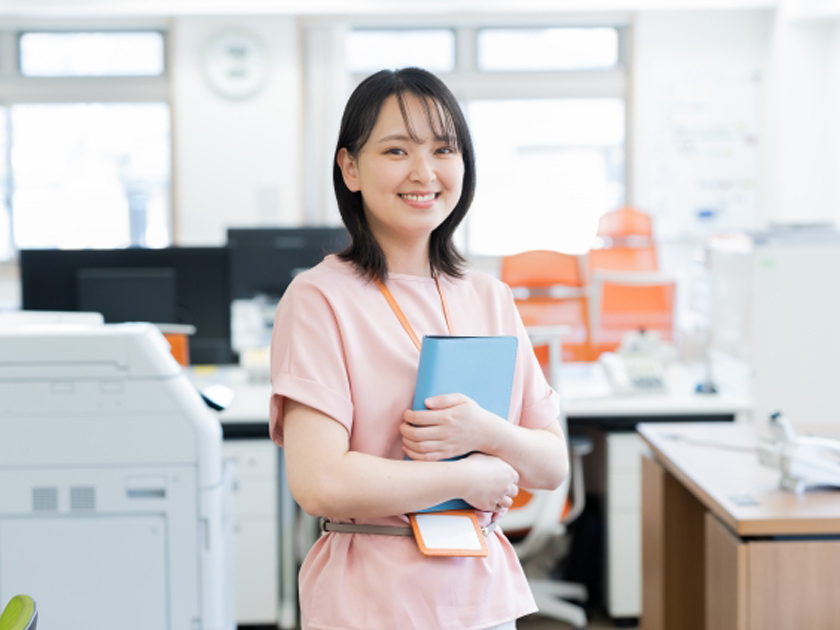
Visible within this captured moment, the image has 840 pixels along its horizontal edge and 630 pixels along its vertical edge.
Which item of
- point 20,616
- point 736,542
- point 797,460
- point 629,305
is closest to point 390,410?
point 20,616

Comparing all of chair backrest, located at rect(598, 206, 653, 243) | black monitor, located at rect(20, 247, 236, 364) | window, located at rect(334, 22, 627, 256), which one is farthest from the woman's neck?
window, located at rect(334, 22, 627, 256)

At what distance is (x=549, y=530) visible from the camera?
2.75 metres

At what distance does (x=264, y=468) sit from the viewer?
291cm

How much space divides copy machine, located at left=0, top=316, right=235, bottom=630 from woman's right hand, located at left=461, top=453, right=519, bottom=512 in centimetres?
65

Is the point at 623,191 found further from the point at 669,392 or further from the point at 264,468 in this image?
the point at 264,468

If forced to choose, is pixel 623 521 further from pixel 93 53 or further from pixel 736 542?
pixel 93 53

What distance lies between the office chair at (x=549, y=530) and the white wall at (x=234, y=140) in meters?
3.77

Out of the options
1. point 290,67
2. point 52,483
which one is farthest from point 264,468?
point 290,67

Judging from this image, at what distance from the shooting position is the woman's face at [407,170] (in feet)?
3.56

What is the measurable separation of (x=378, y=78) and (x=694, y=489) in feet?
4.08

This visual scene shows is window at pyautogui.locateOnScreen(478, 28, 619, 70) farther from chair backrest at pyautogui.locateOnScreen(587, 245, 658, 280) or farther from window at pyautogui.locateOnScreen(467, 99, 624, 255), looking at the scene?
chair backrest at pyautogui.locateOnScreen(587, 245, 658, 280)

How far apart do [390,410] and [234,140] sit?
5629mm

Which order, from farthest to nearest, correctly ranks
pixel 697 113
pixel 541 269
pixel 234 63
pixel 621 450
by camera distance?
pixel 697 113 < pixel 234 63 < pixel 541 269 < pixel 621 450

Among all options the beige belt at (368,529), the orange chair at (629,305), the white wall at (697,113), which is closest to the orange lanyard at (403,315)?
the beige belt at (368,529)
